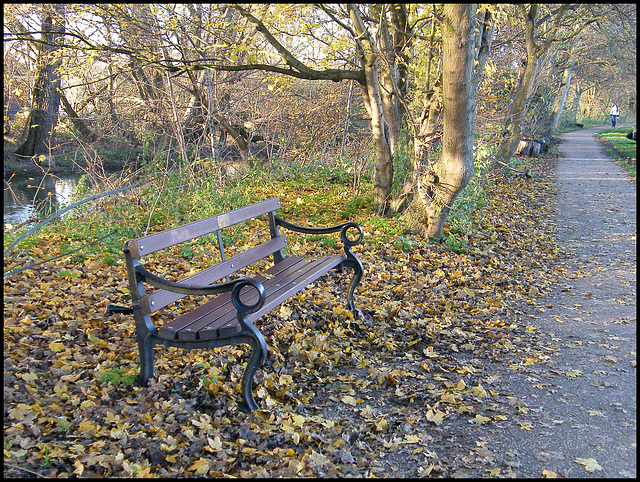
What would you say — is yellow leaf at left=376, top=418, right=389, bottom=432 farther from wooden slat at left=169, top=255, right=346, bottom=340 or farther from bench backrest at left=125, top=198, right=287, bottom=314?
bench backrest at left=125, top=198, right=287, bottom=314

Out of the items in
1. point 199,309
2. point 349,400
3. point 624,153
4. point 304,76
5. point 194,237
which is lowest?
point 624,153

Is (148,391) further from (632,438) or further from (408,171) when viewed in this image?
(408,171)

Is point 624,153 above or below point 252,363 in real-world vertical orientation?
below

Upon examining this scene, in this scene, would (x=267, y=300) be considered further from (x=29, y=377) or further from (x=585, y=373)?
A: (x=585, y=373)

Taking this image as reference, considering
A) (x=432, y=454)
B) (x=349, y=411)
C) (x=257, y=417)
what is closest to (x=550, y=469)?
(x=432, y=454)

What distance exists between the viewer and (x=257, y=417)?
301 centimetres

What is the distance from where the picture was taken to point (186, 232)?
3.55 meters

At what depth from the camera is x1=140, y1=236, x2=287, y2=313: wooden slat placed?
10.6ft

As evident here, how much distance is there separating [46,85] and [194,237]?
29.7 feet

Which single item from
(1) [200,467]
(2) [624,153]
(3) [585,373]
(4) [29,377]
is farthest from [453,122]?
(2) [624,153]

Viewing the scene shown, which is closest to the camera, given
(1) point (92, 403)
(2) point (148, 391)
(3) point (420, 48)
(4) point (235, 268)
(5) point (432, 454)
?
(5) point (432, 454)

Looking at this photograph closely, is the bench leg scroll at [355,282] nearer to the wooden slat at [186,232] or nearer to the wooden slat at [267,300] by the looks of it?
the wooden slat at [267,300]

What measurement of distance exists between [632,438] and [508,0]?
17.3 feet

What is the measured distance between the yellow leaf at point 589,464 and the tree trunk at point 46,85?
21.2 feet
